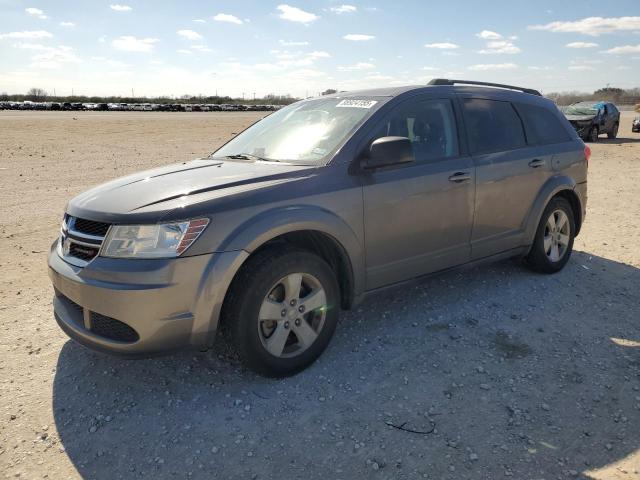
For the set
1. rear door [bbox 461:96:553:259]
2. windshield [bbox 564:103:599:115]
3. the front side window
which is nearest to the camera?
the front side window

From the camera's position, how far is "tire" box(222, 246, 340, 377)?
305 centimetres

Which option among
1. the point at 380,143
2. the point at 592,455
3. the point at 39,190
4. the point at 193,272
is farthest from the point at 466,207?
the point at 39,190

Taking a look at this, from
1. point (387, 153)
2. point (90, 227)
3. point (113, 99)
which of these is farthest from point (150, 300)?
point (113, 99)

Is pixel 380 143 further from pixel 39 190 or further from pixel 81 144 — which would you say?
pixel 81 144

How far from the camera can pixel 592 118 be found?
66.1 feet

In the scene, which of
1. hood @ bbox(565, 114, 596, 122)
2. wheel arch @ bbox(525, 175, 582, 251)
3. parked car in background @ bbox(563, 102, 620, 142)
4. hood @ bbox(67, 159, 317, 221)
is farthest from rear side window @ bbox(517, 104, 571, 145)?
hood @ bbox(565, 114, 596, 122)

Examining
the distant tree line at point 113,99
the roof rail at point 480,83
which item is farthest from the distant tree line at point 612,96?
the roof rail at point 480,83

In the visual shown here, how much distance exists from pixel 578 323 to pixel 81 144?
58.3 feet

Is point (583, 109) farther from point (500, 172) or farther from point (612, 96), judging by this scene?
point (612, 96)

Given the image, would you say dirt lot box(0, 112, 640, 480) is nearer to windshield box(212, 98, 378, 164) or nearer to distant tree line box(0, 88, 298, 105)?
windshield box(212, 98, 378, 164)

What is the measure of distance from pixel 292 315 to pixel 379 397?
0.72 metres

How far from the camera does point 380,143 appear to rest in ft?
11.3

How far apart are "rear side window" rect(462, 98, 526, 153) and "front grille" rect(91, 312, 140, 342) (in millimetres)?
2966

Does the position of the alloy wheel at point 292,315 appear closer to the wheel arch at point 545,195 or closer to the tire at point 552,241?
the wheel arch at point 545,195
